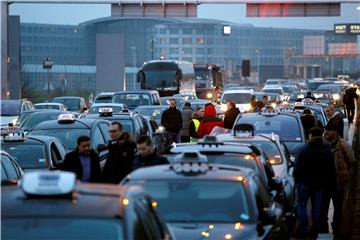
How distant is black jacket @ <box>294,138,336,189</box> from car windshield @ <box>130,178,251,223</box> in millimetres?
4183

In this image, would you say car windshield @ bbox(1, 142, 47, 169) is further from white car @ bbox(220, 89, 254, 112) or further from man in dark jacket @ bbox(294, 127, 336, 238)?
white car @ bbox(220, 89, 254, 112)

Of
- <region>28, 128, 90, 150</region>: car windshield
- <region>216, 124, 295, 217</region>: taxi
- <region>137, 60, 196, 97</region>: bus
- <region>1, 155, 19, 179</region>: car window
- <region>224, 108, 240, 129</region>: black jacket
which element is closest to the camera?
<region>1, 155, 19, 179</region>: car window

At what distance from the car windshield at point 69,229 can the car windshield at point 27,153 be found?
9172mm

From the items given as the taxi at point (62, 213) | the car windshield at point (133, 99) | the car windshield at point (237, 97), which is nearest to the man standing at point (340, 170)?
the taxi at point (62, 213)

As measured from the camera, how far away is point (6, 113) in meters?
35.4

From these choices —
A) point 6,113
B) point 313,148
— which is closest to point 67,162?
point 313,148

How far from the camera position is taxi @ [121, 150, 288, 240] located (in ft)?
31.3

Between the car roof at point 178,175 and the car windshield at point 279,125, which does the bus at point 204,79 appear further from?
the car roof at point 178,175

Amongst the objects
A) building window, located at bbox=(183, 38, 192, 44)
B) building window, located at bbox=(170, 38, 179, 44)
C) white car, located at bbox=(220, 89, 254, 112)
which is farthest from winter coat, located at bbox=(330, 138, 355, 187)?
building window, located at bbox=(183, 38, 192, 44)

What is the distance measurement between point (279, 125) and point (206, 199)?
10933mm

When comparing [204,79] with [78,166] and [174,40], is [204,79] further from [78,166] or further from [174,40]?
[174,40]

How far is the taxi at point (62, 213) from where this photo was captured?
5.89 meters

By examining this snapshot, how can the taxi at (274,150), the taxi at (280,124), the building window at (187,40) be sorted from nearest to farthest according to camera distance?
the taxi at (274,150)
the taxi at (280,124)
the building window at (187,40)

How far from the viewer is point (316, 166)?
544 inches
